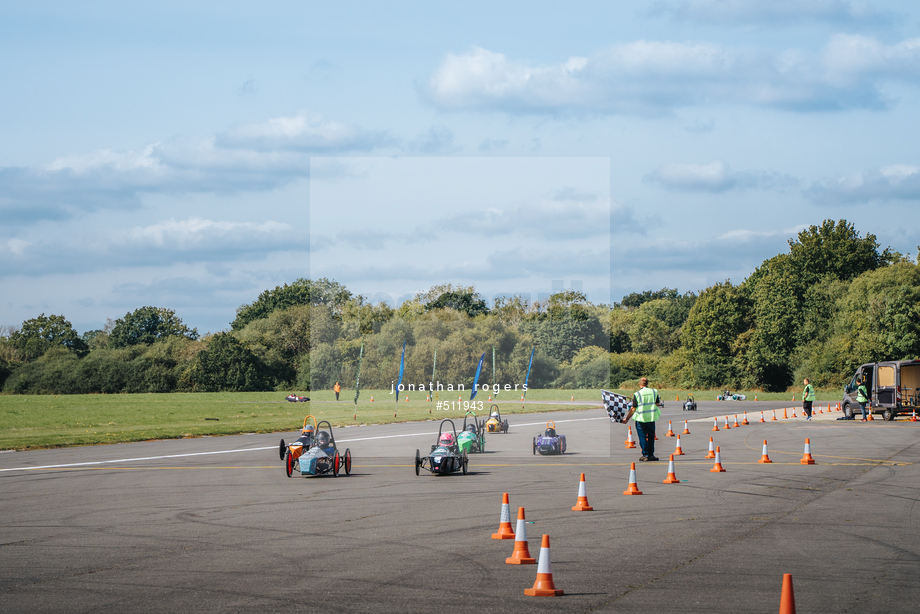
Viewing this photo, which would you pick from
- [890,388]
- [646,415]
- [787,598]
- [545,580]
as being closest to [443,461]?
[646,415]

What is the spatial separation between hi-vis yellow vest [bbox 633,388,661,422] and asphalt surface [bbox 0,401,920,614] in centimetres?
139

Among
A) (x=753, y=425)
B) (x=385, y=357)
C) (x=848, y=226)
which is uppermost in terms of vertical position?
(x=848, y=226)

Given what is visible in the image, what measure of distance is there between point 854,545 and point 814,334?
87286 mm

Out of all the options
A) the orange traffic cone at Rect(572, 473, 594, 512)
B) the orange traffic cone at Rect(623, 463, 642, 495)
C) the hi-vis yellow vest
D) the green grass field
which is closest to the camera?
the orange traffic cone at Rect(572, 473, 594, 512)

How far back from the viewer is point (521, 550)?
952 centimetres

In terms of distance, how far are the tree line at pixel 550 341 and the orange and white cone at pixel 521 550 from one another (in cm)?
3745

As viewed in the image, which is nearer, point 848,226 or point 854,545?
point 854,545

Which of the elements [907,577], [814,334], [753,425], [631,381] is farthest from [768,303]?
[907,577]

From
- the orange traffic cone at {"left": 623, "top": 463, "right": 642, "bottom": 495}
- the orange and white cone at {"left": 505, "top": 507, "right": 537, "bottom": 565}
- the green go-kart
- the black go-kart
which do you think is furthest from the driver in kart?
the orange and white cone at {"left": 505, "top": 507, "right": 537, "bottom": 565}

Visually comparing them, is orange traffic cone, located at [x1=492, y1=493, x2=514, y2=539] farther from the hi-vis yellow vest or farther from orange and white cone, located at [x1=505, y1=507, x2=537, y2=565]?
the hi-vis yellow vest

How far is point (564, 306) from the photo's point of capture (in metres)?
58.9

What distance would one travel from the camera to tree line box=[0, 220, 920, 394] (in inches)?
1964

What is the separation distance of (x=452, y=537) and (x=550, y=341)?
37.6 m

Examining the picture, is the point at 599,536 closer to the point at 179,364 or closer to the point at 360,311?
the point at 360,311
